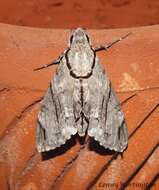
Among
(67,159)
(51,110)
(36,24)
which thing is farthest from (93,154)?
(36,24)

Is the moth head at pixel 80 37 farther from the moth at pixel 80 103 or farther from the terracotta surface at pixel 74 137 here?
the terracotta surface at pixel 74 137

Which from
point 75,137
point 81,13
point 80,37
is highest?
point 81,13

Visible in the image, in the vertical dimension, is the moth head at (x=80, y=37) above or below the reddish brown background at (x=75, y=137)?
above

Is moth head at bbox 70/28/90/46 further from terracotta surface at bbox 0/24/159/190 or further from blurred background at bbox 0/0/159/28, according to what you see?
blurred background at bbox 0/0/159/28

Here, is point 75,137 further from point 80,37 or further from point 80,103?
point 80,37

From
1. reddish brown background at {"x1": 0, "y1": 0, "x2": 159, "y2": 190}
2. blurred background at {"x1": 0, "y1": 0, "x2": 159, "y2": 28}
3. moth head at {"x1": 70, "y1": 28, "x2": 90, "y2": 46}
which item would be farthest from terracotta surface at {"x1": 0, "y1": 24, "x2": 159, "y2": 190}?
blurred background at {"x1": 0, "y1": 0, "x2": 159, "y2": 28}

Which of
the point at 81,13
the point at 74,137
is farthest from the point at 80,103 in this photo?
the point at 81,13

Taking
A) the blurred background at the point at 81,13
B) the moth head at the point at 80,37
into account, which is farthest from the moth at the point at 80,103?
the blurred background at the point at 81,13
